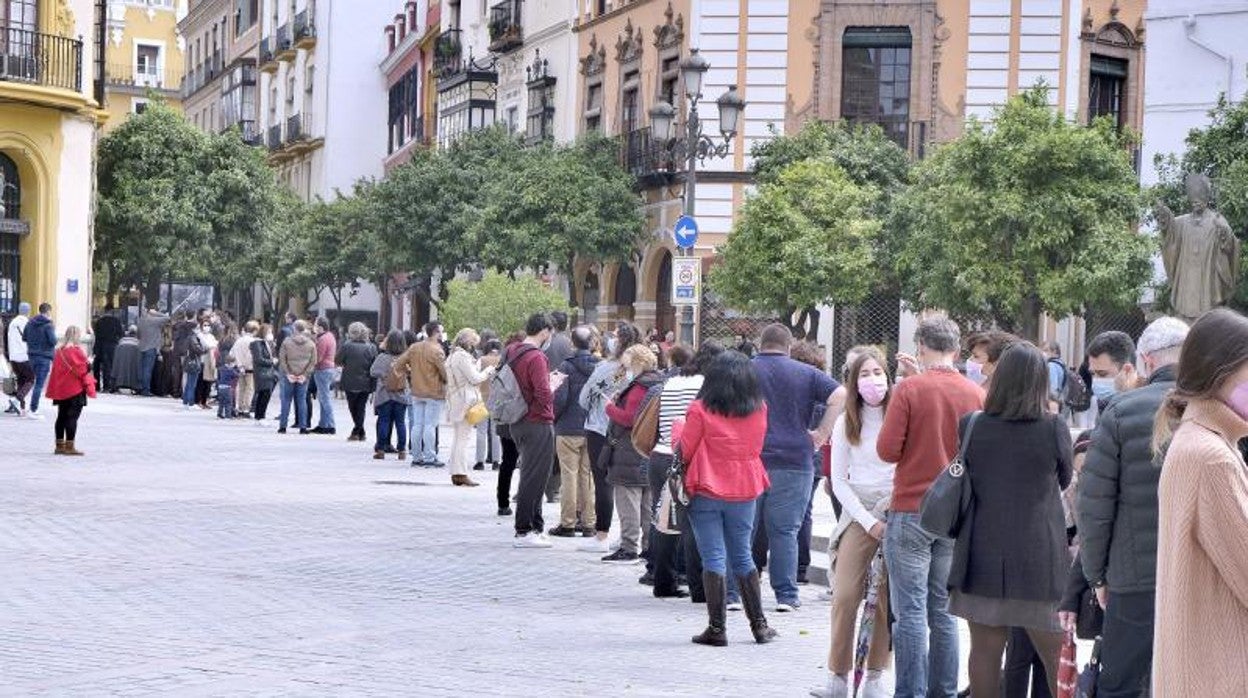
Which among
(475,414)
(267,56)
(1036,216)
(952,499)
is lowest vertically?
(475,414)

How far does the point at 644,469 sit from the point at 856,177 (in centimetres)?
2428

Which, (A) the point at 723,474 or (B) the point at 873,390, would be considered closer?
(B) the point at 873,390

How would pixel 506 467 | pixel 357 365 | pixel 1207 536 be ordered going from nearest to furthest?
pixel 1207 536 < pixel 506 467 < pixel 357 365

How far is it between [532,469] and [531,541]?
59 cm

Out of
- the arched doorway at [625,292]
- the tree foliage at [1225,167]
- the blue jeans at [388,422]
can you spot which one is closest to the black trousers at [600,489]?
the blue jeans at [388,422]

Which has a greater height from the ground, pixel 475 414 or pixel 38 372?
pixel 475 414

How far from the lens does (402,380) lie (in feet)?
83.1

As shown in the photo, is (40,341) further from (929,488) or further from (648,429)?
(929,488)

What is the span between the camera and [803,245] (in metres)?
35.8

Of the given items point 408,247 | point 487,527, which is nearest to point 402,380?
point 487,527

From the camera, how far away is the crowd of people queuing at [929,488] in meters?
5.12

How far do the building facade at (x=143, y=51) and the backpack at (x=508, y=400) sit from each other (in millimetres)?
80348

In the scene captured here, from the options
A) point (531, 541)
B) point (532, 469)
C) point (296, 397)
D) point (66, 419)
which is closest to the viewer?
point (532, 469)

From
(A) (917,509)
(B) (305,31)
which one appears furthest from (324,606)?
(B) (305,31)
